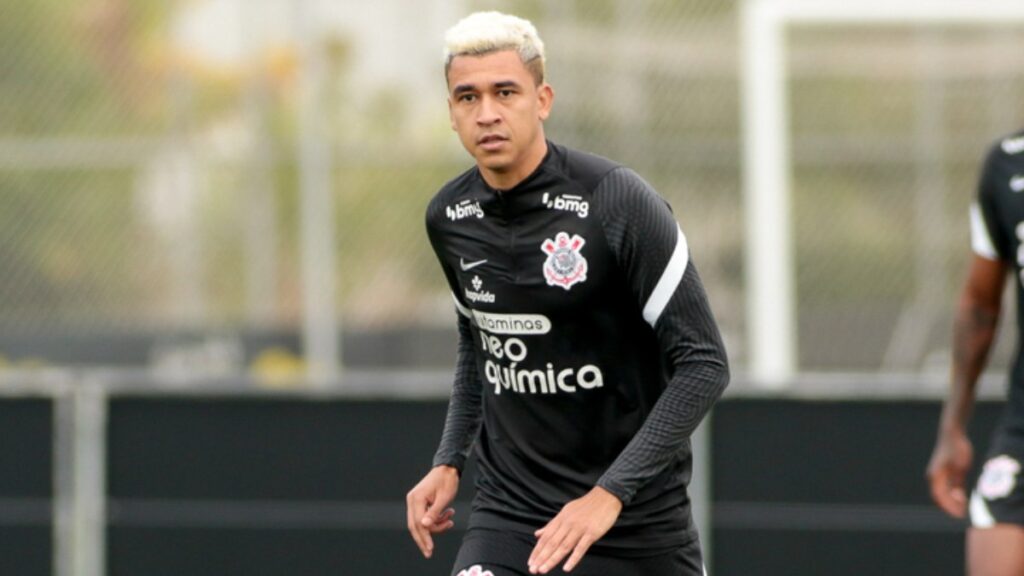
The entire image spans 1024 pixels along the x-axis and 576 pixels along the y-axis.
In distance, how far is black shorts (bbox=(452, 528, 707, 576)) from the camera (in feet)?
16.1

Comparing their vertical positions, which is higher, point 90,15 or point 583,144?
point 90,15

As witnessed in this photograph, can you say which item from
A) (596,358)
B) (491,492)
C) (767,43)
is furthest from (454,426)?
(767,43)

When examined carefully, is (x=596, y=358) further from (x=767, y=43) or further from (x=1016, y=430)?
(x=767, y=43)

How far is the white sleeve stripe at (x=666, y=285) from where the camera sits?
4.70 m

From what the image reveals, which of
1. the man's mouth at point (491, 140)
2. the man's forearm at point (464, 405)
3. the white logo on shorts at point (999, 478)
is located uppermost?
the man's mouth at point (491, 140)

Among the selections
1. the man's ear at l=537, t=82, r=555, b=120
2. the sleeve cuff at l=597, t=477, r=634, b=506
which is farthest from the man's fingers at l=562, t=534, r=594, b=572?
the man's ear at l=537, t=82, r=555, b=120

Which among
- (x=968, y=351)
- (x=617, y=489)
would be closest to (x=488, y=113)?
(x=617, y=489)

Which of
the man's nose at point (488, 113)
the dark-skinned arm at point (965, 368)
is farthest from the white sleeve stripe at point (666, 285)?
the dark-skinned arm at point (965, 368)

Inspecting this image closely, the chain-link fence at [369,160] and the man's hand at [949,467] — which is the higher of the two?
the chain-link fence at [369,160]

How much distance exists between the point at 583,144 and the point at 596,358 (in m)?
9.60

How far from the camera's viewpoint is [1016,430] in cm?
582

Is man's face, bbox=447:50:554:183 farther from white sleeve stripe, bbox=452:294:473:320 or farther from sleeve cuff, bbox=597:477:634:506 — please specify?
sleeve cuff, bbox=597:477:634:506

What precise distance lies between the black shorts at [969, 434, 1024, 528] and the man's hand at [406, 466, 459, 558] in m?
1.64

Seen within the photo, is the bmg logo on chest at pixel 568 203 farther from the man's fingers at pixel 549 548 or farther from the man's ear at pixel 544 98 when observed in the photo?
the man's fingers at pixel 549 548
